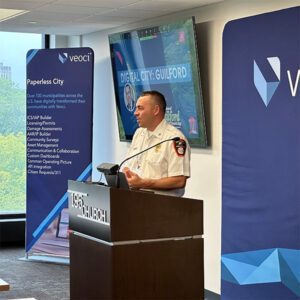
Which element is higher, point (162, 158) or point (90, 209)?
point (162, 158)

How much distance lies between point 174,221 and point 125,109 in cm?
370

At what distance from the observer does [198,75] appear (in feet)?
20.4

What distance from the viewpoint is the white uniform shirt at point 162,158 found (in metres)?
4.83

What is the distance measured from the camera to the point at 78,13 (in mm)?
6902

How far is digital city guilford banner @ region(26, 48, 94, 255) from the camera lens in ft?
25.5

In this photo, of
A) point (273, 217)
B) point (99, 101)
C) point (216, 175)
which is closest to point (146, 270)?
point (273, 217)

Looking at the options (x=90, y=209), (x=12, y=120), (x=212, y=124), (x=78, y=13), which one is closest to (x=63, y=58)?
(x=78, y=13)

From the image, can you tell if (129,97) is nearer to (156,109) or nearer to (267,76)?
(156,109)

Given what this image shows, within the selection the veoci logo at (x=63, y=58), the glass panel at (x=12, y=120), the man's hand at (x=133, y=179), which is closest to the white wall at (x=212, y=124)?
the veoci logo at (x=63, y=58)

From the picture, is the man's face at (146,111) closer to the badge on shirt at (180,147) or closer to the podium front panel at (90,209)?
the badge on shirt at (180,147)

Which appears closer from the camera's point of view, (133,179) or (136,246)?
(136,246)

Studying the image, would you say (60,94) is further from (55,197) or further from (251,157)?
(251,157)

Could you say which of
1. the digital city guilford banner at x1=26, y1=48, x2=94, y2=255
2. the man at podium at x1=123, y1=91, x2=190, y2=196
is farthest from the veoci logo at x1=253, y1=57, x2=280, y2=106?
the digital city guilford banner at x1=26, y1=48, x2=94, y2=255

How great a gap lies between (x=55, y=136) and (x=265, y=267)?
11.8 ft
